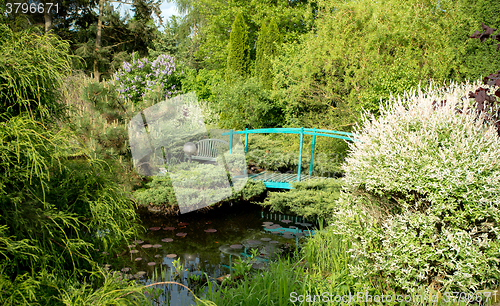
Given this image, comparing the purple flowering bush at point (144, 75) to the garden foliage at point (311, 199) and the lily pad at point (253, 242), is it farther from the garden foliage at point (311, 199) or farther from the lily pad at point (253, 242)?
the lily pad at point (253, 242)

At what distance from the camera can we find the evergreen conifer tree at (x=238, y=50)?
1441 cm

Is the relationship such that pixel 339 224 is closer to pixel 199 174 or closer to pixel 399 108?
pixel 399 108

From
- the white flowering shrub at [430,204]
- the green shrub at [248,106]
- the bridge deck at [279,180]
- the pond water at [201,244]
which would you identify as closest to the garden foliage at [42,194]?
the pond water at [201,244]

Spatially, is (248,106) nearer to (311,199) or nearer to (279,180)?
(279,180)

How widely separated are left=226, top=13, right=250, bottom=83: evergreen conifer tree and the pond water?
947cm

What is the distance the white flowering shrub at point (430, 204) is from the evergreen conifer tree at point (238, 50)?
40.3 ft

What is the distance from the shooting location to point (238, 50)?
14.5 m

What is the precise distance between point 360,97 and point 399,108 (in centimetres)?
497

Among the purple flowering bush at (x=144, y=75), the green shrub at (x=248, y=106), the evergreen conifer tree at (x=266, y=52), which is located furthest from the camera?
the evergreen conifer tree at (x=266, y=52)

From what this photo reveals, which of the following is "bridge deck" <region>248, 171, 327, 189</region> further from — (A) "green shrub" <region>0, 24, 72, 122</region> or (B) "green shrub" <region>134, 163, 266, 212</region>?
(A) "green shrub" <region>0, 24, 72, 122</region>

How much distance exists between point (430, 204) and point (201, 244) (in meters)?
3.08

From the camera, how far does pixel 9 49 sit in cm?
140

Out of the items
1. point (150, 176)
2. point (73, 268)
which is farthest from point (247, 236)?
point (73, 268)

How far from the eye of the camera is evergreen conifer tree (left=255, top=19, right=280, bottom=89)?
13.0 metres
